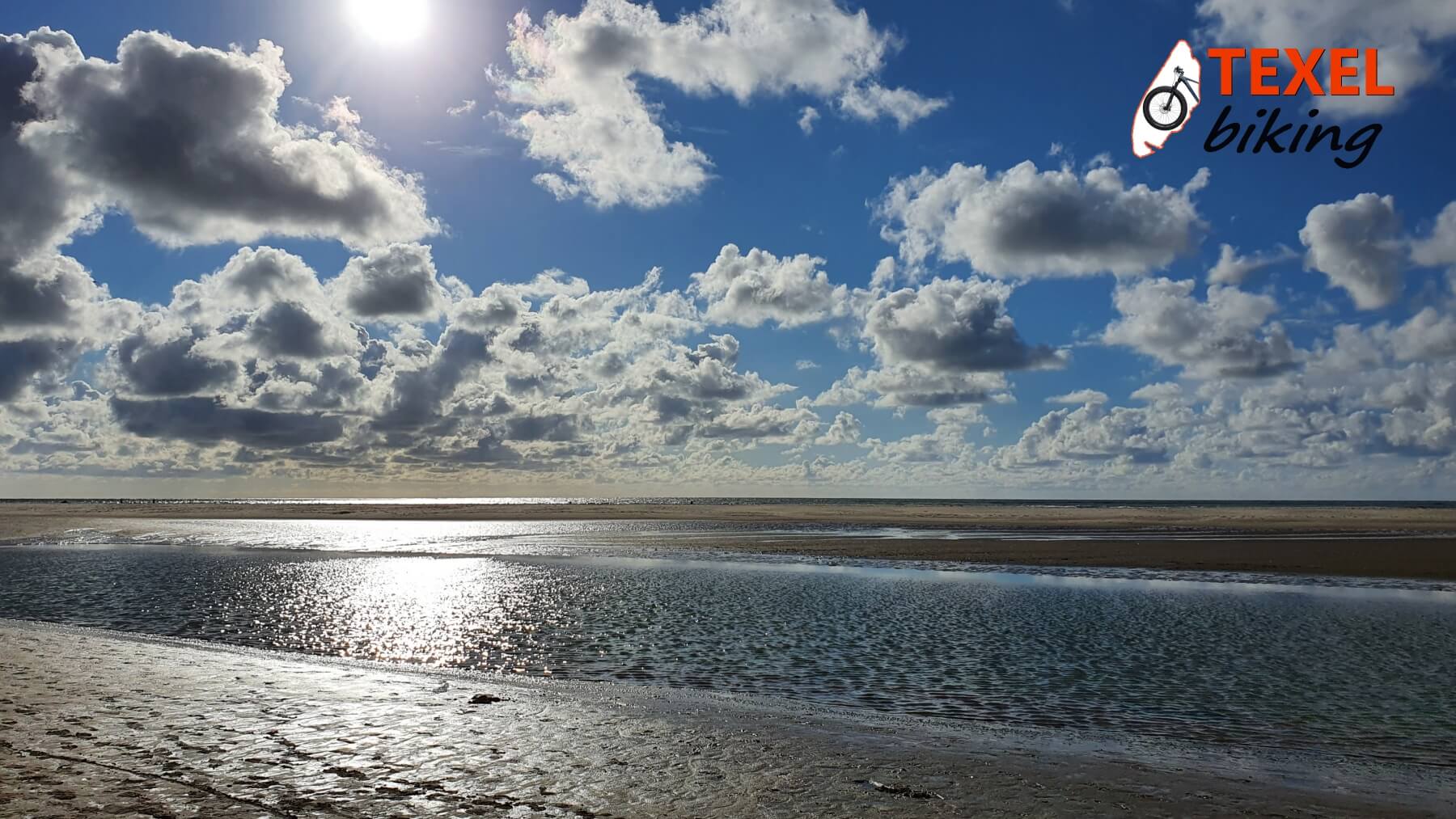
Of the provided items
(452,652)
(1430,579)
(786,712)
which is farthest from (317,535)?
(1430,579)

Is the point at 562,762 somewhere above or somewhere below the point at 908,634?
above

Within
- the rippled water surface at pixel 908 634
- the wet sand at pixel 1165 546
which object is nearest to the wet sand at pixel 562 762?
the rippled water surface at pixel 908 634

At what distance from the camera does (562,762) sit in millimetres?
10969

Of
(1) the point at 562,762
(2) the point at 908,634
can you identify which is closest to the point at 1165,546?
(2) the point at 908,634

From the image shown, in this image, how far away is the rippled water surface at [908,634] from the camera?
15750 millimetres

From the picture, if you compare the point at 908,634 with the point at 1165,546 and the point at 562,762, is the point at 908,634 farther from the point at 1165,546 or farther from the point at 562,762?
the point at 1165,546

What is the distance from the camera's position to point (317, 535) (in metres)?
74.6

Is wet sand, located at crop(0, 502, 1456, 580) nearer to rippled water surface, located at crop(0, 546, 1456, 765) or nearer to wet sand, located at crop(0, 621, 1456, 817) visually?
rippled water surface, located at crop(0, 546, 1456, 765)

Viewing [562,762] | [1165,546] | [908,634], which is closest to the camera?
[562,762]

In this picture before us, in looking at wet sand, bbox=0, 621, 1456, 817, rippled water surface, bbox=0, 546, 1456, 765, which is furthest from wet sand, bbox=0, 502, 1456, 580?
wet sand, bbox=0, 621, 1456, 817

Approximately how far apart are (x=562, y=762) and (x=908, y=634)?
14.7 metres

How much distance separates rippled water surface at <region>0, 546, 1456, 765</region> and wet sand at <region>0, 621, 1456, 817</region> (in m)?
2.44

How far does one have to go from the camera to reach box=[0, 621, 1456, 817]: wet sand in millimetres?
9430

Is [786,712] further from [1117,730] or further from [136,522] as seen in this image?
[136,522]
